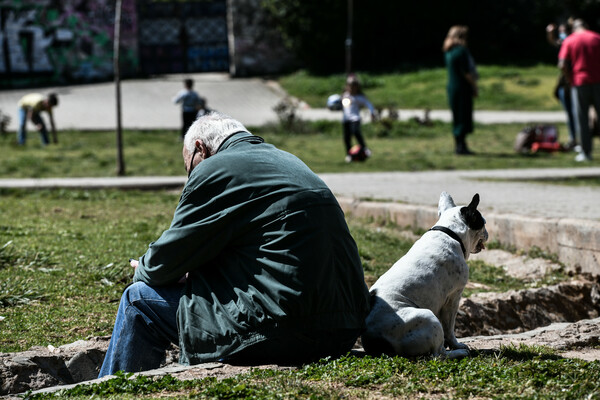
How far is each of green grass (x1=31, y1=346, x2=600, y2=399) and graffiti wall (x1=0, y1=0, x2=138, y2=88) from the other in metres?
29.4

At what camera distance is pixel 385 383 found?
3.71 metres

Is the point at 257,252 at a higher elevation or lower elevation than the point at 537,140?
higher

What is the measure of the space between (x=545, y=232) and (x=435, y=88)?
1933 centimetres

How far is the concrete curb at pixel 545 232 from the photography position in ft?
24.0

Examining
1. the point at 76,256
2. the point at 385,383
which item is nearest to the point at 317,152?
the point at 76,256

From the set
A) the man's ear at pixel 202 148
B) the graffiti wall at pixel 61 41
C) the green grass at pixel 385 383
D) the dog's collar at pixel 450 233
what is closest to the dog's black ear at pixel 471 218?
the dog's collar at pixel 450 233

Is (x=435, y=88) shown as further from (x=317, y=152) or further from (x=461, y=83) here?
(x=317, y=152)

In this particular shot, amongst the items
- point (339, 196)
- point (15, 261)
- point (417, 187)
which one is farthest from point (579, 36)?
point (15, 261)

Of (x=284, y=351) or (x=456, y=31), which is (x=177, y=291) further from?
(x=456, y=31)

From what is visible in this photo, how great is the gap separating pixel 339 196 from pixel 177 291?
19.4ft

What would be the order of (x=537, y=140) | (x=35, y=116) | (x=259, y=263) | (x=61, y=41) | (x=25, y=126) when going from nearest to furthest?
(x=259, y=263)
(x=537, y=140)
(x=25, y=126)
(x=35, y=116)
(x=61, y=41)

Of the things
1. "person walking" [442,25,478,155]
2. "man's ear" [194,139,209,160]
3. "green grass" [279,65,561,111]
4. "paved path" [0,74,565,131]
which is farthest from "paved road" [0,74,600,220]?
"man's ear" [194,139,209,160]

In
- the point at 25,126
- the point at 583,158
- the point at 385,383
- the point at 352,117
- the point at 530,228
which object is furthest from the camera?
the point at 25,126

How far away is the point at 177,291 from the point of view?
4336 millimetres
